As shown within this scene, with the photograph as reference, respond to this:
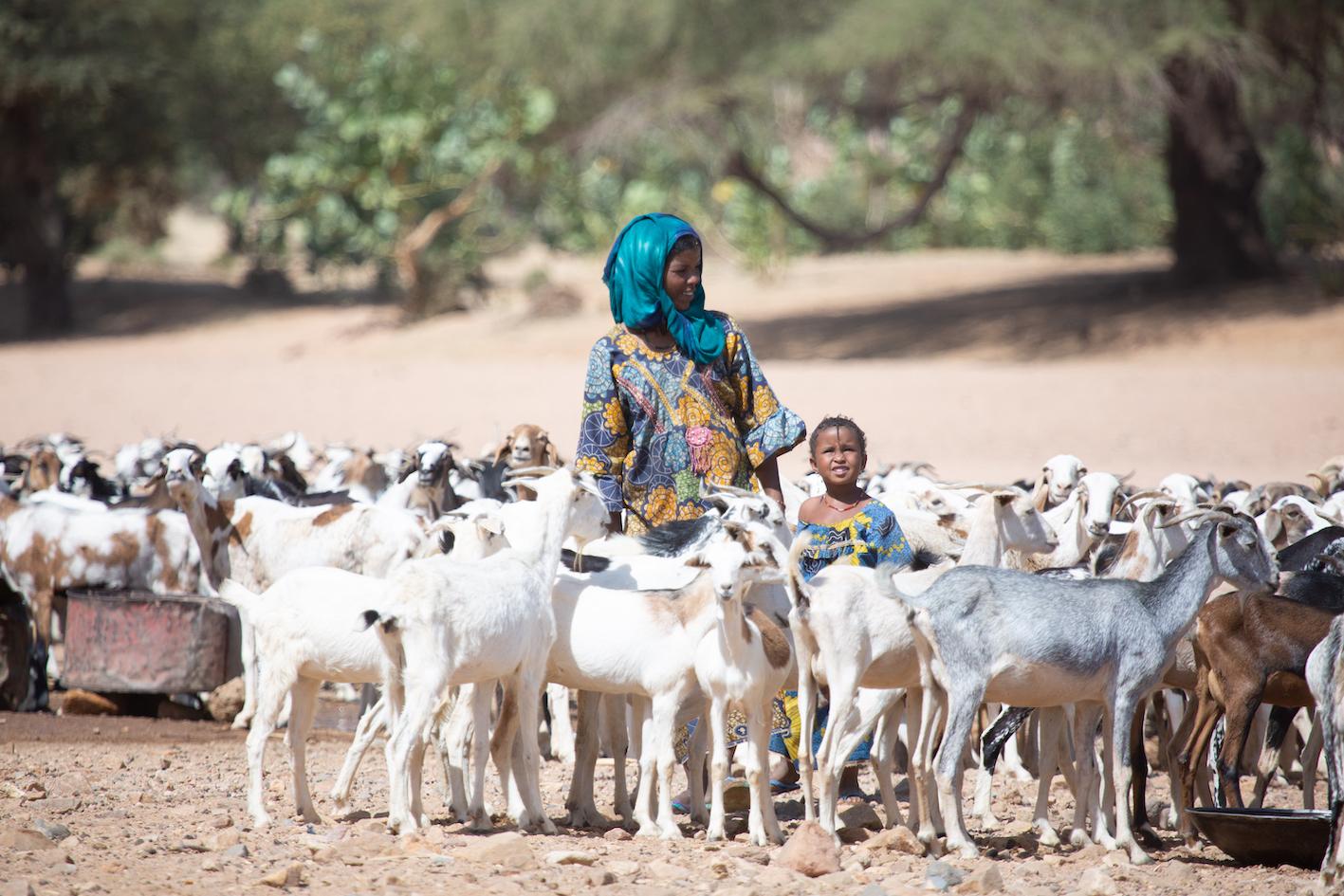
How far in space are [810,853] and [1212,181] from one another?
773 inches

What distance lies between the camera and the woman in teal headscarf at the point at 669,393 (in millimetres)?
6281

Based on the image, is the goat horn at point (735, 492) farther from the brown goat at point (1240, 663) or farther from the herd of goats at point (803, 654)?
the brown goat at point (1240, 663)

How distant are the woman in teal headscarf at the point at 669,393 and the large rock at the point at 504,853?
1.59 meters

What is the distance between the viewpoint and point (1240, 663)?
241 inches

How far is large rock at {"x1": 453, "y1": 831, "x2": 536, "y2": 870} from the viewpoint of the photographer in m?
5.19

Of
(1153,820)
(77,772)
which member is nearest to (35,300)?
(77,772)

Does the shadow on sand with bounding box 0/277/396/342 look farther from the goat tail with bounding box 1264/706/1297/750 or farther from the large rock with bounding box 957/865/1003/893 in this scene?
the large rock with bounding box 957/865/1003/893

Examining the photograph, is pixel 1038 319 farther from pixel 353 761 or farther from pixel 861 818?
pixel 353 761

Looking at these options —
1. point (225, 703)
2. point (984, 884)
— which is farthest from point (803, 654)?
point (225, 703)

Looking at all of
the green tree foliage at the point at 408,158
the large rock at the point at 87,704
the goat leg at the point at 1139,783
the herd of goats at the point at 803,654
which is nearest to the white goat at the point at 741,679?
the herd of goats at the point at 803,654

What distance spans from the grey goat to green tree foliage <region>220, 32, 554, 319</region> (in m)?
22.5

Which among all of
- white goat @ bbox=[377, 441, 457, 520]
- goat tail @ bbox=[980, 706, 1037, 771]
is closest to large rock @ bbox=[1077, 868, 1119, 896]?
goat tail @ bbox=[980, 706, 1037, 771]

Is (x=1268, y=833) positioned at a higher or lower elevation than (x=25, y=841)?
lower

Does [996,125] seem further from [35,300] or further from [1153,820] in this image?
[1153,820]
